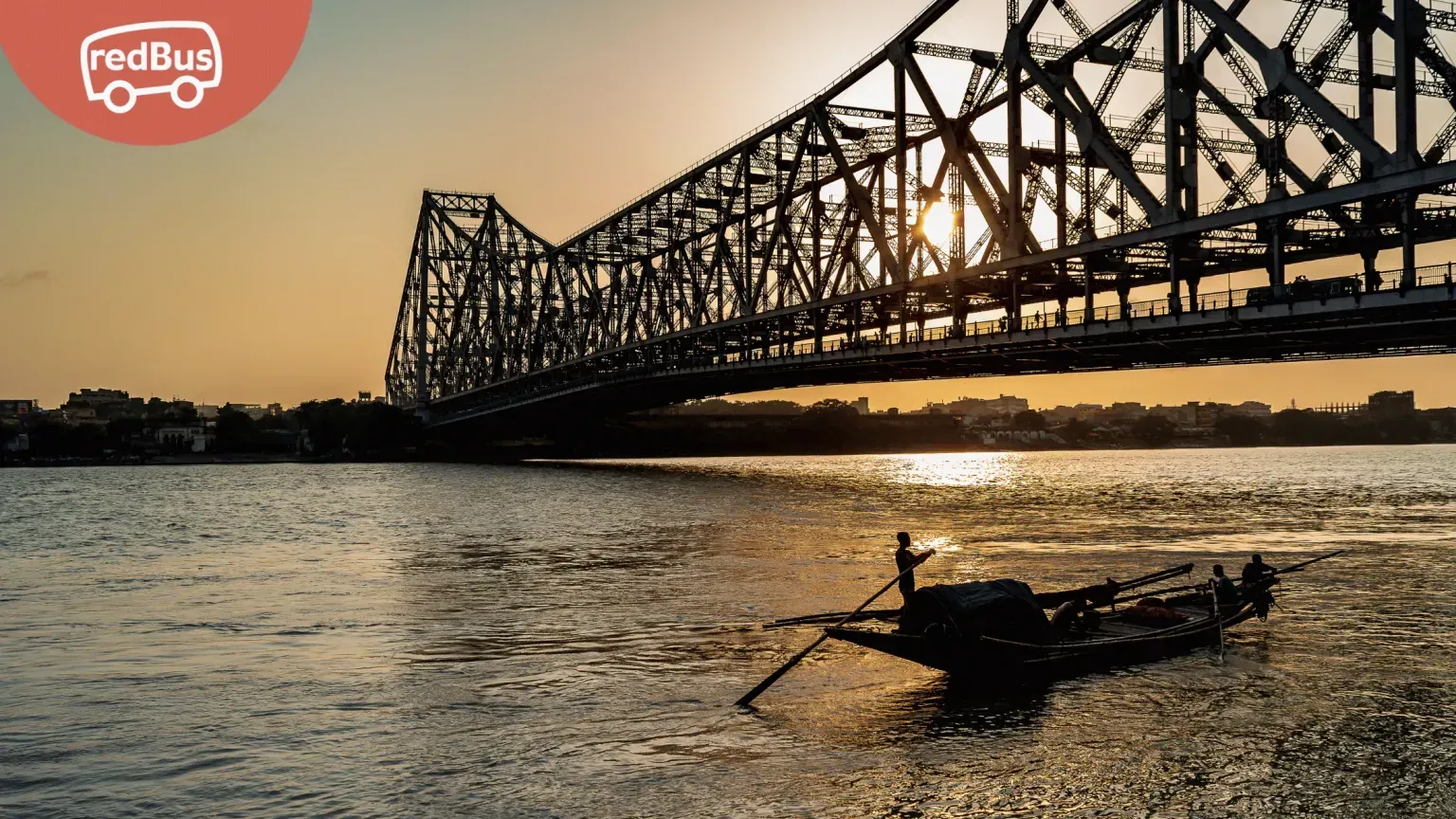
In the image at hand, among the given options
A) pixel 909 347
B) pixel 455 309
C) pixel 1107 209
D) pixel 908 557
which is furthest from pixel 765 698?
pixel 455 309

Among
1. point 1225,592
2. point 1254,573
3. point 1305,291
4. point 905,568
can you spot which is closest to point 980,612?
point 905,568

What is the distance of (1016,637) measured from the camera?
1988 cm

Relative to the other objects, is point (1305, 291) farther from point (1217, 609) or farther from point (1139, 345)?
point (1217, 609)

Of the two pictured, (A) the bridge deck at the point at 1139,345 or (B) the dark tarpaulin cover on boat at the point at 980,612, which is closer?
(B) the dark tarpaulin cover on boat at the point at 980,612

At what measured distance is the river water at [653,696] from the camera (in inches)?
579

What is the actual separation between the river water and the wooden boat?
0.47 meters

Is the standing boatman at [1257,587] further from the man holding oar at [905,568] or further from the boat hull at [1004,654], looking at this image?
the man holding oar at [905,568]

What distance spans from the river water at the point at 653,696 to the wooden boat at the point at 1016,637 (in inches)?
18.7

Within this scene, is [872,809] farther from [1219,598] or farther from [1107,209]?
[1107,209]

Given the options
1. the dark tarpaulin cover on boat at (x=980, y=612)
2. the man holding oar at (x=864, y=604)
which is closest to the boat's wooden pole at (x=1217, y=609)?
the dark tarpaulin cover on boat at (x=980, y=612)

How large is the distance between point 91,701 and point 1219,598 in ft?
66.5

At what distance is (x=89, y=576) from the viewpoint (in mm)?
38531

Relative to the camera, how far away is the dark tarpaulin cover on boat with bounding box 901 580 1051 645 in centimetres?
1942

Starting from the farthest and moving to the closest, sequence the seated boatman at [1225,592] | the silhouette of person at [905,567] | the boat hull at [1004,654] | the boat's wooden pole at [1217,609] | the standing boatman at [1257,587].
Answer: the standing boatman at [1257,587] < the seated boatman at [1225,592] < the boat's wooden pole at [1217,609] < the silhouette of person at [905,567] < the boat hull at [1004,654]
